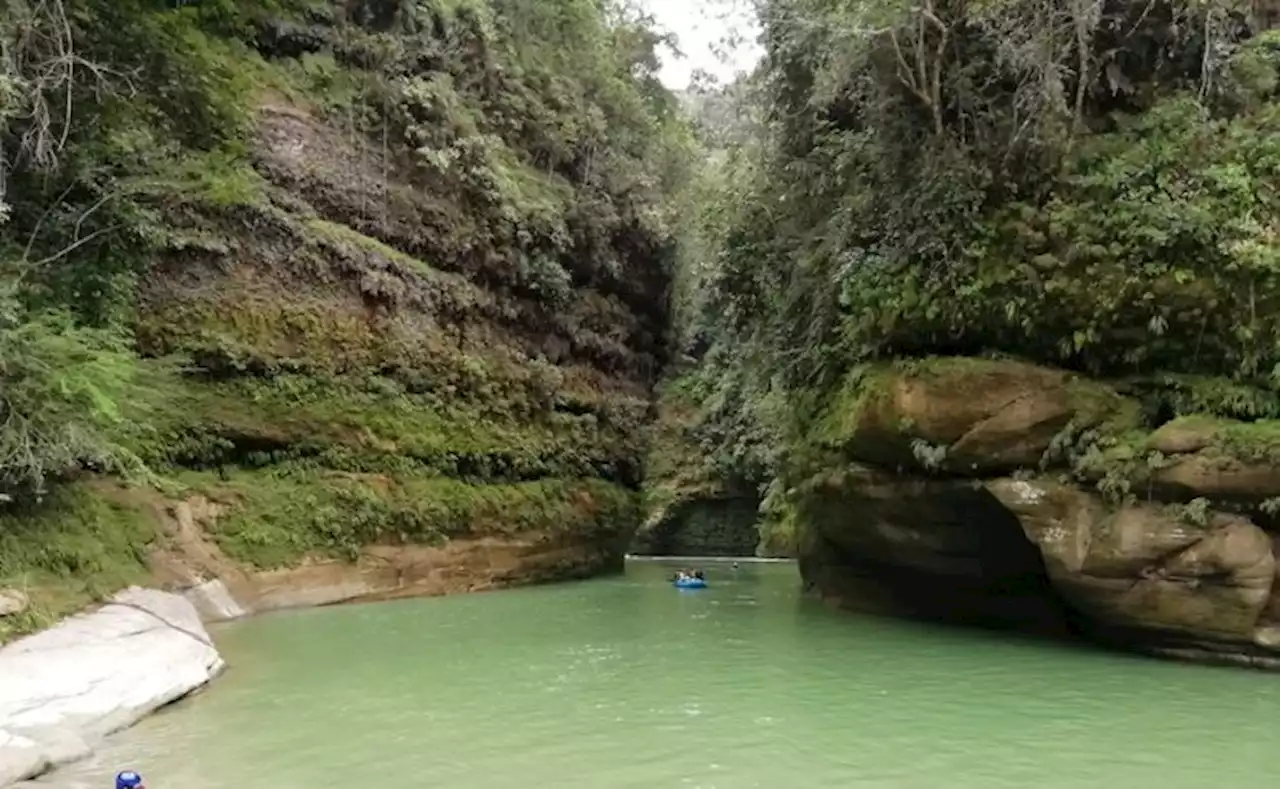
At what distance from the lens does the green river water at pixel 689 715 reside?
6.36m

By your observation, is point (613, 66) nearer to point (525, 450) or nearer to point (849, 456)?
point (525, 450)

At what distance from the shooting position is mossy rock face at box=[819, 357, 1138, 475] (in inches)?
451

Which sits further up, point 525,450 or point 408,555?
point 525,450

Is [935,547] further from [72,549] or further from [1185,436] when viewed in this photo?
[72,549]

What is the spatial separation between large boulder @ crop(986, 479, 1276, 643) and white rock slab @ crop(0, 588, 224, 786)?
826 cm

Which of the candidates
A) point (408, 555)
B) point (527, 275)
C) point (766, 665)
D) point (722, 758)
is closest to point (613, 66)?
point (527, 275)

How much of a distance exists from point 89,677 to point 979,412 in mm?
8828

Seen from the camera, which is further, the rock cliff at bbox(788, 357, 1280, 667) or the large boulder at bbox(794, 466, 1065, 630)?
the large boulder at bbox(794, 466, 1065, 630)

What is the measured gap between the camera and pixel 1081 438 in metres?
11.3

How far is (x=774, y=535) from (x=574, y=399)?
10.6 metres

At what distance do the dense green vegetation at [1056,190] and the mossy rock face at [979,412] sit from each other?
0.32m

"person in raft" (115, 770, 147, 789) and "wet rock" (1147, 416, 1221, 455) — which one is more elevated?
"wet rock" (1147, 416, 1221, 455)

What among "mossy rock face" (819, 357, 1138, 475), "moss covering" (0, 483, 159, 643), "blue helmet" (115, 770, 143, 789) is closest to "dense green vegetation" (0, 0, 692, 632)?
"moss covering" (0, 483, 159, 643)

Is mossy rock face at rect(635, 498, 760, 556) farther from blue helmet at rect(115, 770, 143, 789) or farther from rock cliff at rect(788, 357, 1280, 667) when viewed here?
blue helmet at rect(115, 770, 143, 789)
